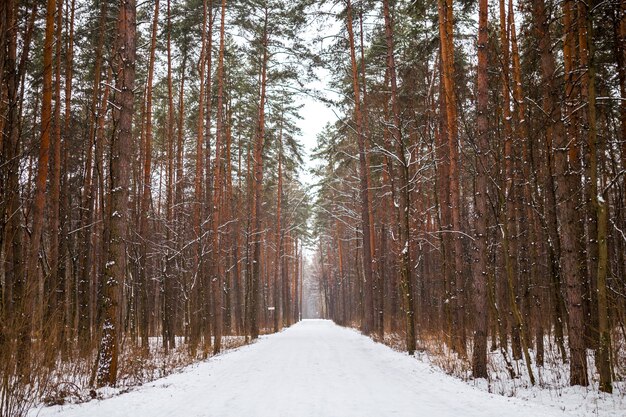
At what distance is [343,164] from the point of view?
987 inches

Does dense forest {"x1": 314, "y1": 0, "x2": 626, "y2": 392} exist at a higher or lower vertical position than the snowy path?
higher

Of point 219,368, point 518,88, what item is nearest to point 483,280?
point 518,88

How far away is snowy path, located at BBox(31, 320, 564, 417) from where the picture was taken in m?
5.75

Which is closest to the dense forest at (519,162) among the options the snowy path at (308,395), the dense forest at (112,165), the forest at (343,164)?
the forest at (343,164)

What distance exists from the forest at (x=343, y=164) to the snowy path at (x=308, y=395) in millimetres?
988

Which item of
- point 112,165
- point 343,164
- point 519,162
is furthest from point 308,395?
point 343,164

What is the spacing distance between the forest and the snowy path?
99 centimetres

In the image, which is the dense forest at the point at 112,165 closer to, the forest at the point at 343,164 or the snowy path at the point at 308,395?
the forest at the point at 343,164

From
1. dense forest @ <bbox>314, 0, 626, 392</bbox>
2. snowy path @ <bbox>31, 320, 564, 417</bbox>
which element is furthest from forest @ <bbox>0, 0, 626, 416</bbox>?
snowy path @ <bbox>31, 320, 564, 417</bbox>

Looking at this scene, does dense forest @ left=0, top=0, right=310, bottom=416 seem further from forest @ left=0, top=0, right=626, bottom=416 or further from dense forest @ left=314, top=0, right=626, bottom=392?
dense forest @ left=314, top=0, right=626, bottom=392

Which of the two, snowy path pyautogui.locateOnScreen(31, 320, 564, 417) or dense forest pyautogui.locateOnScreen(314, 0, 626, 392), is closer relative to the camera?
snowy path pyautogui.locateOnScreen(31, 320, 564, 417)

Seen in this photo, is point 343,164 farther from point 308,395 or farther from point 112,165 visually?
point 308,395

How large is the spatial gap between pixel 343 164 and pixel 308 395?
19.2m

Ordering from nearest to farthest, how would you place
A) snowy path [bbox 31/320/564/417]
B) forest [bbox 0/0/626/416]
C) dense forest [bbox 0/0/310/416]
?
snowy path [bbox 31/320/564/417], dense forest [bbox 0/0/310/416], forest [bbox 0/0/626/416]
